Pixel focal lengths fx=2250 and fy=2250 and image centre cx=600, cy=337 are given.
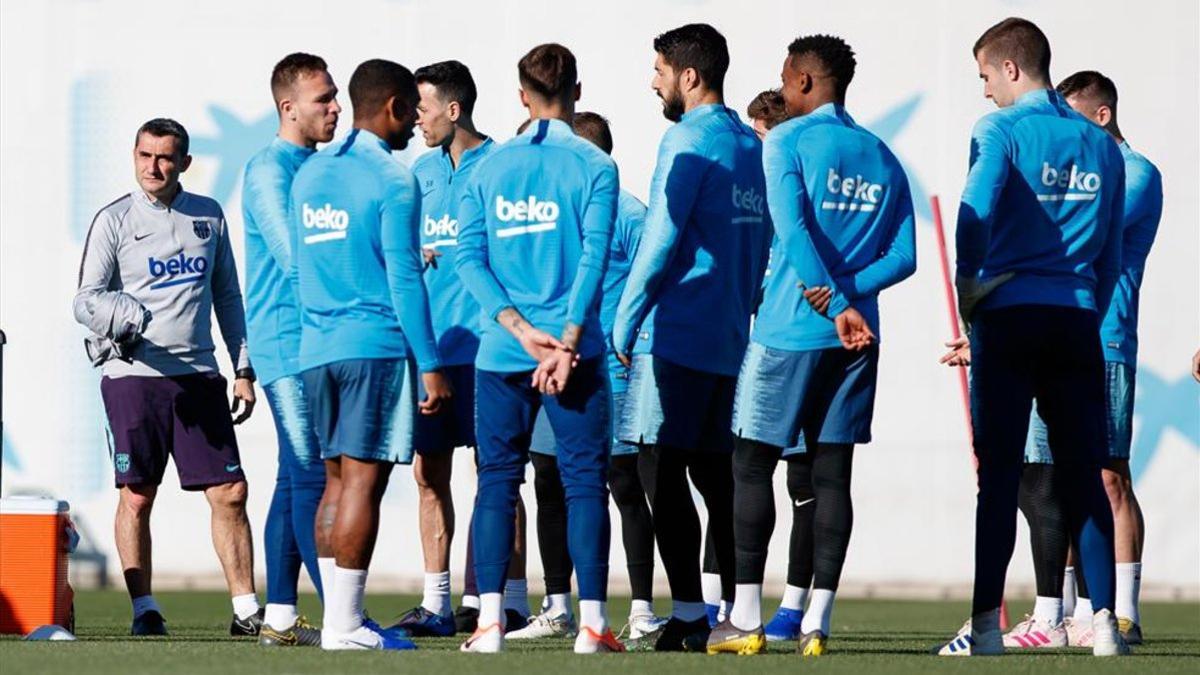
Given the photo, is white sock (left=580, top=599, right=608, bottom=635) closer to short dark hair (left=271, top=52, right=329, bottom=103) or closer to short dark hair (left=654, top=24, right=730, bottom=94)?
short dark hair (left=654, top=24, right=730, bottom=94)

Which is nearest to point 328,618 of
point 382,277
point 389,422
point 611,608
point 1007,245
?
point 389,422

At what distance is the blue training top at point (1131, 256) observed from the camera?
809 centimetres

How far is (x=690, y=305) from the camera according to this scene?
280 inches

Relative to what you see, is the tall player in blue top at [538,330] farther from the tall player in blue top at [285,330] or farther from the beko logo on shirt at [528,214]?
the tall player in blue top at [285,330]

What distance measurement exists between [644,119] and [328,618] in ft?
20.8

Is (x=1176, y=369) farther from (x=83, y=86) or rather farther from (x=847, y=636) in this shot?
(x=83, y=86)

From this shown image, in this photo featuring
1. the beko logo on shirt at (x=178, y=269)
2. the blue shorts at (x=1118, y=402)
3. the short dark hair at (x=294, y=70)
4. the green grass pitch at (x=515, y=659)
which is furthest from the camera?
the beko logo on shirt at (x=178, y=269)

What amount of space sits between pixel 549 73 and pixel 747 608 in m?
1.73

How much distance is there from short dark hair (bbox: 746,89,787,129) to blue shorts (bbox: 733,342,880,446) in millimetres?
1676

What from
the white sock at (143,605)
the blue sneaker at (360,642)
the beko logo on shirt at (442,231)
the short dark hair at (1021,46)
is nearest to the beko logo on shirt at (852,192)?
the short dark hair at (1021,46)

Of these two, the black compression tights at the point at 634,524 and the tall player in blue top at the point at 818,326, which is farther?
the black compression tights at the point at 634,524

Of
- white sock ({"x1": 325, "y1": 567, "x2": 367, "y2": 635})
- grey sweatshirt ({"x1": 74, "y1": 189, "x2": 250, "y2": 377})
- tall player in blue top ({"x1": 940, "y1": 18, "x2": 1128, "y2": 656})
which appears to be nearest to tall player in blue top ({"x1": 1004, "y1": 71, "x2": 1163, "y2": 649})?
tall player in blue top ({"x1": 940, "y1": 18, "x2": 1128, "y2": 656})

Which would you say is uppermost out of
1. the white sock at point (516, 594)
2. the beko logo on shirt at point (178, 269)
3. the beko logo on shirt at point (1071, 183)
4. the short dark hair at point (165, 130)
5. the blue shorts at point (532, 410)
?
the short dark hair at point (165, 130)

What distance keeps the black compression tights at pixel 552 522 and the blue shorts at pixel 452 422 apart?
56 centimetres
